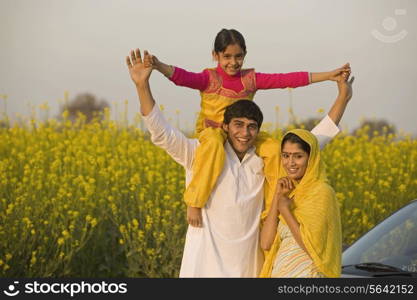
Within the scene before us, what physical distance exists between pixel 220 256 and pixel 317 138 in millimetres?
→ 770

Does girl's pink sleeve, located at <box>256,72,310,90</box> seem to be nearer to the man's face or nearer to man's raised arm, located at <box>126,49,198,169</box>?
the man's face

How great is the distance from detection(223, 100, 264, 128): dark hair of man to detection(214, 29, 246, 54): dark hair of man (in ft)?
1.38

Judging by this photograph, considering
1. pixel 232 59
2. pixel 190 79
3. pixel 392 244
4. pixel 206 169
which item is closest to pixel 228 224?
pixel 206 169

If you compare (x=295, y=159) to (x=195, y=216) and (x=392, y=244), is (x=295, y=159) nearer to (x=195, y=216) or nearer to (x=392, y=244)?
(x=195, y=216)

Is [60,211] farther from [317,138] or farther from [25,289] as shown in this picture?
[317,138]

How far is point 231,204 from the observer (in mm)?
4418

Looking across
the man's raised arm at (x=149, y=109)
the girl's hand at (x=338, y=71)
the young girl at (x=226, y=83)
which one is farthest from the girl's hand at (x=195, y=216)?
the girl's hand at (x=338, y=71)

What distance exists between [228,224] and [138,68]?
848 mm

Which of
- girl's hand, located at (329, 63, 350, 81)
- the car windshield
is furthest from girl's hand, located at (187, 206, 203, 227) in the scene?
the car windshield

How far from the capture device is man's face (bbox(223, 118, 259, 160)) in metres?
4.39

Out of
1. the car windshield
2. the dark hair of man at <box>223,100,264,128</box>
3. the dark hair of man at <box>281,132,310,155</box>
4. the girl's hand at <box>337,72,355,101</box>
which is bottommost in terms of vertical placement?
the car windshield

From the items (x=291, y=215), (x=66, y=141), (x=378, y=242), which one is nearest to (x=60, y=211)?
(x=66, y=141)

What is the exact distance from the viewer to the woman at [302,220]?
4.26 m

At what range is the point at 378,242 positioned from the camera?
529 centimetres
